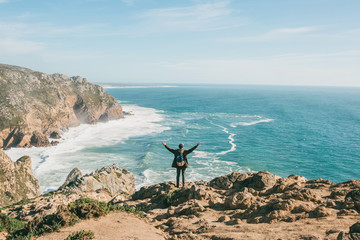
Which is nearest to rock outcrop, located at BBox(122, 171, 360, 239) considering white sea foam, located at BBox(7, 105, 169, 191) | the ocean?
the ocean

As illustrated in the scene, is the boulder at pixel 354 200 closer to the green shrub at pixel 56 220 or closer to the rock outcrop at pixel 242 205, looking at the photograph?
the rock outcrop at pixel 242 205

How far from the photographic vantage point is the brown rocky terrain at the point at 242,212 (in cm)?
916

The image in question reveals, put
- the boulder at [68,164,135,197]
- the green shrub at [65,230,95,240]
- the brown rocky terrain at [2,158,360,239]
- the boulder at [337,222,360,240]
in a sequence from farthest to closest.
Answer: the boulder at [68,164,135,197] → the brown rocky terrain at [2,158,360,239] → the green shrub at [65,230,95,240] → the boulder at [337,222,360,240]

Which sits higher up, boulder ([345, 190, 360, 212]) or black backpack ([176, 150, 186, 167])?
black backpack ([176, 150, 186, 167])

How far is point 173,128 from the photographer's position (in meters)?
83.1

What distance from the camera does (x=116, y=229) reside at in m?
10.1

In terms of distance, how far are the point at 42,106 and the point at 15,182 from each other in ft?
181

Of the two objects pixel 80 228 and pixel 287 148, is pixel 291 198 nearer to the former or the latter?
pixel 80 228

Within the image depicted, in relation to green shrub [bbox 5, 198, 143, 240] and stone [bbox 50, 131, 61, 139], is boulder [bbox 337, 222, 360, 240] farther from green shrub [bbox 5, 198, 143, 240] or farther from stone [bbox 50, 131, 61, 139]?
stone [bbox 50, 131, 61, 139]

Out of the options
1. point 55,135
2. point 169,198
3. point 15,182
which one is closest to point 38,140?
point 55,135

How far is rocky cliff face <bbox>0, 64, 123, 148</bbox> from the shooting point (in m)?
64.4

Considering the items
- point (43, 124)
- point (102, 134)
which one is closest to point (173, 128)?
point (102, 134)

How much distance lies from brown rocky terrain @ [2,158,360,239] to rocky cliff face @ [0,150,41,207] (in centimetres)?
1708

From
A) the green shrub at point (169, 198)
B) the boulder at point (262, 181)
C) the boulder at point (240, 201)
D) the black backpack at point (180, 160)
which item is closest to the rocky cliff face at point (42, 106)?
the black backpack at point (180, 160)
